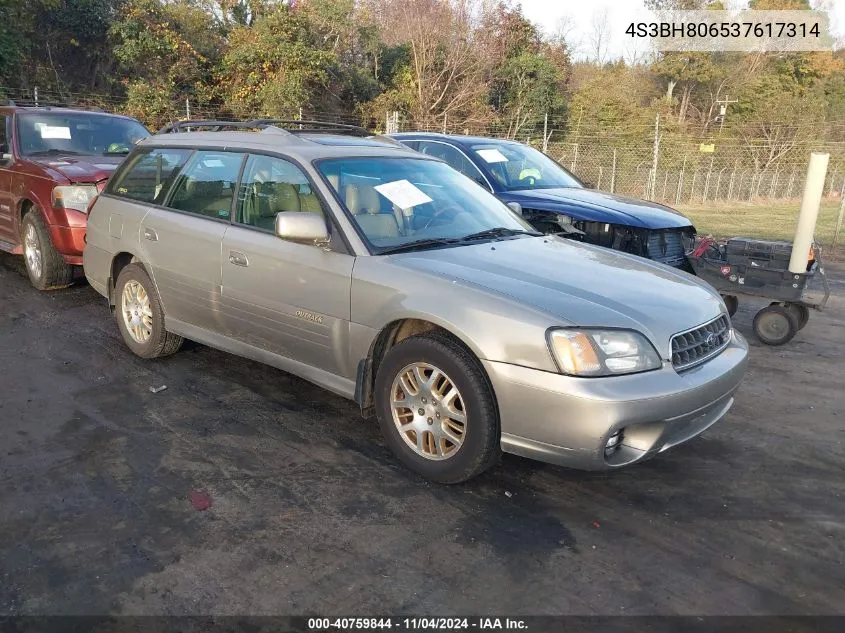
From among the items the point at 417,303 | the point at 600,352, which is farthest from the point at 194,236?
the point at 600,352

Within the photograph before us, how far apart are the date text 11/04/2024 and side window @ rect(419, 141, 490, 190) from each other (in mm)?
5458

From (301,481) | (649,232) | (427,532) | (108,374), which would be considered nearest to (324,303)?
(301,481)

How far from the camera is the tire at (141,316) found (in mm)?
4965

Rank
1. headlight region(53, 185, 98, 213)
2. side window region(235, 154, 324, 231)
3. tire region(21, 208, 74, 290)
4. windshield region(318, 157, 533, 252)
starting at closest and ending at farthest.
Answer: windshield region(318, 157, 533, 252), side window region(235, 154, 324, 231), headlight region(53, 185, 98, 213), tire region(21, 208, 74, 290)

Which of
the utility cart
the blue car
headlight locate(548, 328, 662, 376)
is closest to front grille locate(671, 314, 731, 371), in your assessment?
headlight locate(548, 328, 662, 376)

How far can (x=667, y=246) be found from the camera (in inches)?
267

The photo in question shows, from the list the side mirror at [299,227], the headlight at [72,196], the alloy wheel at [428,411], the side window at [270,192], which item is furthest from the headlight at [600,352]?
the headlight at [72,196]

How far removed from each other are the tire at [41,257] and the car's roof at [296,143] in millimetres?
2443

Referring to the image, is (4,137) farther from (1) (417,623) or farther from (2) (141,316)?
(1) (417,623)

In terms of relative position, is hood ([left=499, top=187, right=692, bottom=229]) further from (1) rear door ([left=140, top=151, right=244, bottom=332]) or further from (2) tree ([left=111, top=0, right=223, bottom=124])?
(2) tree ([left=111, top=0, right=223, bottom=124])

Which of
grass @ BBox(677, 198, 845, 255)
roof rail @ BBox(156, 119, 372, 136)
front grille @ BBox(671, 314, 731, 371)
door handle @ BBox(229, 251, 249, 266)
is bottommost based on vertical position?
grass @ BBox(677, 198, 845, 255)

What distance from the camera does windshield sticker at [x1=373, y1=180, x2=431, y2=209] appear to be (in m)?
4.09

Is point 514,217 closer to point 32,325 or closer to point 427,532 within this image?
point 427,532

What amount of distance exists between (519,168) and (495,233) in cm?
375
